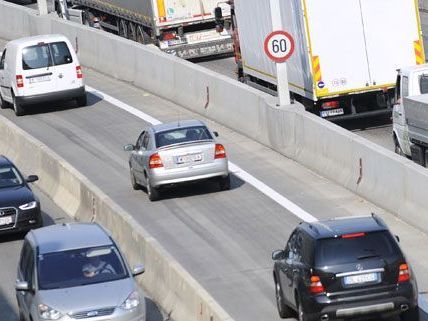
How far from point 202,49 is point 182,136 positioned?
16.4 meters

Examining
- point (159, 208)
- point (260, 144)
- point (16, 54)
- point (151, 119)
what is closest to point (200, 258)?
point (159, 208)

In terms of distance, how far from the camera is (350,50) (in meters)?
31.5

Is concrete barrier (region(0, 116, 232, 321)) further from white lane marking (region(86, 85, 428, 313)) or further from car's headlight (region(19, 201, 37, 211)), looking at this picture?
white lane marking (region(86, 85, 428, 313))

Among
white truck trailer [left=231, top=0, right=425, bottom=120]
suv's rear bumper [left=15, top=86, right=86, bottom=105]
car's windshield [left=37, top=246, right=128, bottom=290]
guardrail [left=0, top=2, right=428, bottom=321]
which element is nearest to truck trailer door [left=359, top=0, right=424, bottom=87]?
white truck trailer [left=231, top=0, right=425, bottom=120]

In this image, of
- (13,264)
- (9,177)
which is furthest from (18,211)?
(13,264)

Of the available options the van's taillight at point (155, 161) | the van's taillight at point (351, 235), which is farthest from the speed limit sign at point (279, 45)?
the van's taillight at point (351, 235)

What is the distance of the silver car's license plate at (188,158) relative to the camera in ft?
89.0

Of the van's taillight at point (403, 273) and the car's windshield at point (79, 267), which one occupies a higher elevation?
the car's windshield at point (79, 267)

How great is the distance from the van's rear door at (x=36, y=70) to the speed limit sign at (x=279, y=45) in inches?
333

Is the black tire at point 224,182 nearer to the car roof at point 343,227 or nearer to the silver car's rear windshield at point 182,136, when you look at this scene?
the silver car's rear windshield at point 182,136

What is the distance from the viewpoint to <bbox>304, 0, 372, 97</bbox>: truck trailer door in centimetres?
3116

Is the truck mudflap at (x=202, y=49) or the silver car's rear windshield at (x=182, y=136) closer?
the silver car's rear windshield at (x=182, y=136)

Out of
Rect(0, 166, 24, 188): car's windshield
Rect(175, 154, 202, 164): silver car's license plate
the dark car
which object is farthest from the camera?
Rect(175, 154, 202, 164): silver car's license plate

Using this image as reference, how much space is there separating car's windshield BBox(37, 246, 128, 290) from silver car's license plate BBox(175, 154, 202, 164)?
26.8 ft
